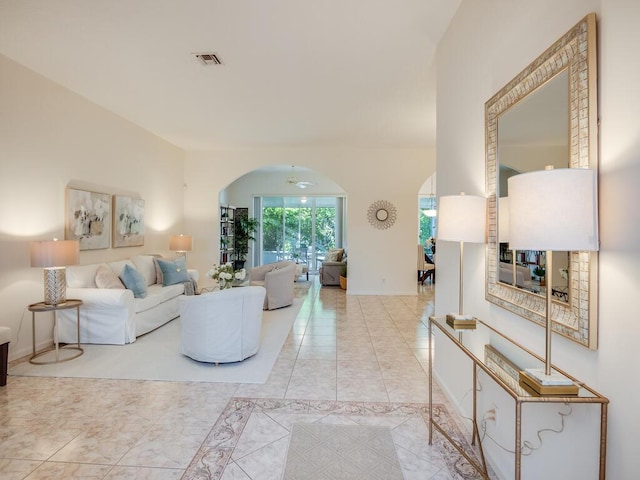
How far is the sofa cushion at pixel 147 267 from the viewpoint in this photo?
5305 millimetres

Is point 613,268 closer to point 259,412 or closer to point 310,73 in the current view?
point 259,412

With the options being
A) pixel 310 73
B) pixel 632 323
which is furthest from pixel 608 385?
pixel 310 73

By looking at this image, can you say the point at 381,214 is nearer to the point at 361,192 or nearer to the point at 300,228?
A: the point at 361,192

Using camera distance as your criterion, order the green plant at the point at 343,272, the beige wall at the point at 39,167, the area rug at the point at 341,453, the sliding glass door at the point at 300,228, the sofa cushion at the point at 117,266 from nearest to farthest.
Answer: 1. the area rug at the point at 341,453
2. the beige wall at the point at 39,167
3. the sofa cushion at the point at 117,266
4. the green plant at the point at 343,272
5. the sliding glass door at the point at 300,228

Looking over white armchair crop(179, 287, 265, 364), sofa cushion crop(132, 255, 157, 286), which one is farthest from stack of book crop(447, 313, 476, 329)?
sofa cushion crop(132, 255, 157, 286)

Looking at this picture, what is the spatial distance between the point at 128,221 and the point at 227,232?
3.67 m

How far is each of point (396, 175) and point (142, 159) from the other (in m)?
4.88

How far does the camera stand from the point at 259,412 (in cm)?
254

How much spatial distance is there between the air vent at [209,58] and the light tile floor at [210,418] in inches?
123

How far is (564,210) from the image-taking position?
1077 mm

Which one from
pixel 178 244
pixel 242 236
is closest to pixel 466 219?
pixel 178 244

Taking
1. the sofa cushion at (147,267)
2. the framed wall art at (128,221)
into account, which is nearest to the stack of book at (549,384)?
the sofa cushion at (147,267)

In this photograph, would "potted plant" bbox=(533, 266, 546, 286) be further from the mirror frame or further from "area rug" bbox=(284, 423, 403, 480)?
"area rug" bbox=(284, 423, 403, 480)

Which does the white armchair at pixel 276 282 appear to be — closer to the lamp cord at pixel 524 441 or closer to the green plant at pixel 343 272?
the green plant at pixel 343 272
